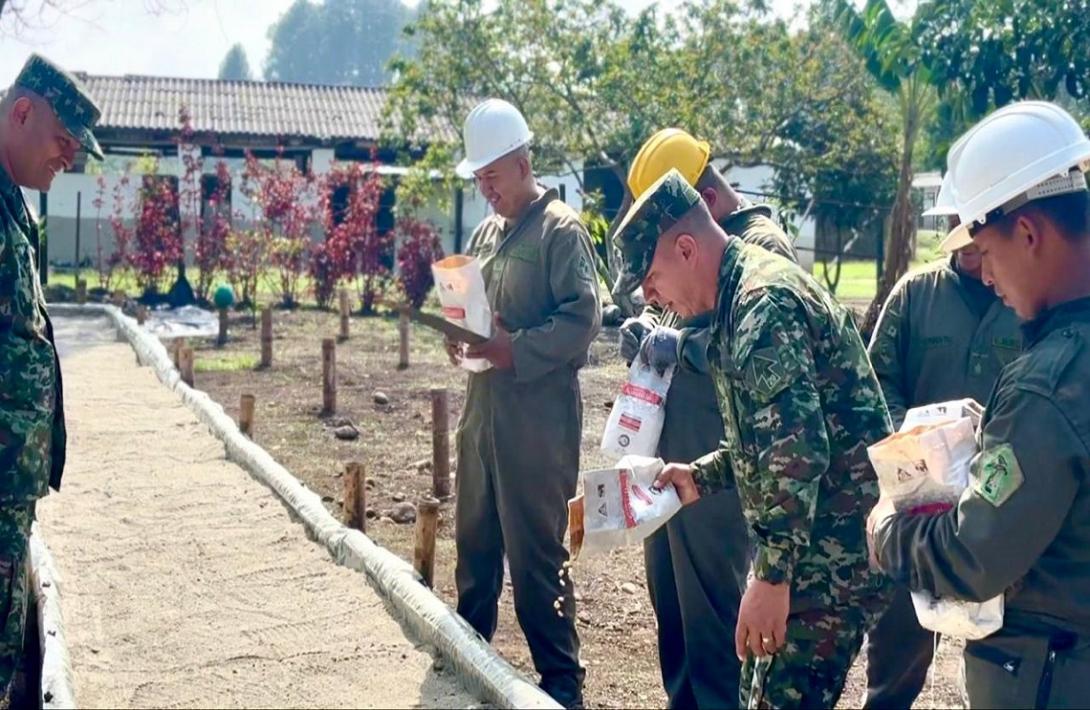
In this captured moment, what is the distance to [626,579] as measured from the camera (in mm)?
6602

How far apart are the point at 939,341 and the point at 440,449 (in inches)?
175

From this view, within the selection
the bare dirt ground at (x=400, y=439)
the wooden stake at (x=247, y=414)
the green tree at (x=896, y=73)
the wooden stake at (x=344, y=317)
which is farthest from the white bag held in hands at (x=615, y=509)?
the wooden stake at (x=344, y=317)

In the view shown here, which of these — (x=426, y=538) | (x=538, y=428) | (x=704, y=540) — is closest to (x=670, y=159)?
(x=538, y=428)

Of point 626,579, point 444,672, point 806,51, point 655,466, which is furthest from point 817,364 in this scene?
point 806,51

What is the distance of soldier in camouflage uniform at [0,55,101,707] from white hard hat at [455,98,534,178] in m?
1.41

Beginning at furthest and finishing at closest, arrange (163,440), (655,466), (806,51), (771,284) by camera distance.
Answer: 1. (806,51)
2. (163,440)
3. (655,466)
4. (771,284)

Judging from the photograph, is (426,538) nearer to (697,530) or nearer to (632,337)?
(632,337)

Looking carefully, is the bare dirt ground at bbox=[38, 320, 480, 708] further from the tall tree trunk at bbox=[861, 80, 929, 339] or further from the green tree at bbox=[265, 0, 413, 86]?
the green tree at bbox=[265, 0, 413, 86]

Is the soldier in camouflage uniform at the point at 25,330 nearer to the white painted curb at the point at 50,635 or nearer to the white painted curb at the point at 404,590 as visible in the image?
the white painted curb at the point at 50,635

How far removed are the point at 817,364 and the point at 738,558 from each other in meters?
1.40

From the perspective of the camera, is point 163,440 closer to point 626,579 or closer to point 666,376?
point 626,579

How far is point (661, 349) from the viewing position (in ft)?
14.6

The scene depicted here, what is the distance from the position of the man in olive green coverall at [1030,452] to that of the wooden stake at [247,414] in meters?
7.61

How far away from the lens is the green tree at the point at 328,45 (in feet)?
319
